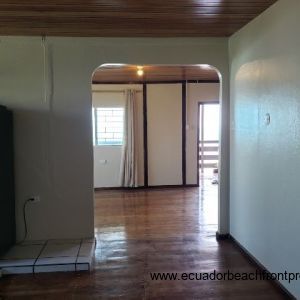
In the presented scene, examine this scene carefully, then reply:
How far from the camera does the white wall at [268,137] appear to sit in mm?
2559

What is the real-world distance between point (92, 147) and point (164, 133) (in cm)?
381

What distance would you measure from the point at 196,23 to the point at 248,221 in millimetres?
2084

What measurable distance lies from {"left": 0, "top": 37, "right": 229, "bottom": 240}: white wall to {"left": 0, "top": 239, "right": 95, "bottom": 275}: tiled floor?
257mm

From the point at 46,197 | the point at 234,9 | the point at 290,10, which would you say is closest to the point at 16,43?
the point at 46,197

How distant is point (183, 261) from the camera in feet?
11.6

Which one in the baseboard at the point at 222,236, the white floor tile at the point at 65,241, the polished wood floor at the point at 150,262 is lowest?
the polished wood floor at the point at 150,262

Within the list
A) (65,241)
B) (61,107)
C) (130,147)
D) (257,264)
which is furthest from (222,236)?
(130,147)

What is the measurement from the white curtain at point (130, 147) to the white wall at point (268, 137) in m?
3.76

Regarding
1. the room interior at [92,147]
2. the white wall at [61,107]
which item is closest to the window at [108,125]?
the room interior at [92,147]

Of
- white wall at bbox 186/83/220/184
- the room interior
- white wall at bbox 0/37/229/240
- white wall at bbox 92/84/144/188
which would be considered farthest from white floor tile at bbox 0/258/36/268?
white wall at bbox 186/83/220/184

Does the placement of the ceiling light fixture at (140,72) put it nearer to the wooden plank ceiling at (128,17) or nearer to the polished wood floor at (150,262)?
the wooden plank ceiling at (128,17)

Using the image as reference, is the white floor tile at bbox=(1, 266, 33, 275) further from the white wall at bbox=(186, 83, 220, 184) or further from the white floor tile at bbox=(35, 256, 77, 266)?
the white wall at bbox=(186, 83, 220, 184)

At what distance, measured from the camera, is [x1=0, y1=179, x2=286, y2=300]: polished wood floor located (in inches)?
114

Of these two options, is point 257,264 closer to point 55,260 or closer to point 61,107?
point 55,260
